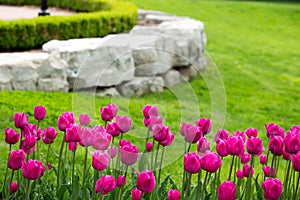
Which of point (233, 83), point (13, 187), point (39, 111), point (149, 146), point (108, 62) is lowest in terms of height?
point (233, 83)

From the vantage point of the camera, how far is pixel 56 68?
7273 millimetres

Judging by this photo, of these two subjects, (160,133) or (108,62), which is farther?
(108,62)

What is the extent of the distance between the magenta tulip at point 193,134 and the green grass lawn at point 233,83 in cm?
19

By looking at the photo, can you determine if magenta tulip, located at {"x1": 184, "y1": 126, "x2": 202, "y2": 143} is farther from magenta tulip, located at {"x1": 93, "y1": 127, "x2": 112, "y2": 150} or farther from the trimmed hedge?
the trimmed hedge

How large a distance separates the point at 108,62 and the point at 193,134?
4779 millimetres

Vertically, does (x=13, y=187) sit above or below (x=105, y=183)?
below

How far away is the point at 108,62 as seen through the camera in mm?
7281

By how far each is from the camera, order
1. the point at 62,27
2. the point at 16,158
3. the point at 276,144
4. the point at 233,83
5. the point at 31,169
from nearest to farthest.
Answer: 1. the point at 31,169
2. the point at 16,158
3. the point at 276,144
4. the point at 62,27
5. the point at 233,83

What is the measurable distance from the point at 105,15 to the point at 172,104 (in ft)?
7.59

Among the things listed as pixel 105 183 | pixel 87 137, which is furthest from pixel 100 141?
pixel 105 183

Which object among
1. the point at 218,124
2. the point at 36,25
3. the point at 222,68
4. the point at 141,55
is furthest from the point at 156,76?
the point at 218,124

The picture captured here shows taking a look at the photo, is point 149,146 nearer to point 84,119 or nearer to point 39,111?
point 84,119

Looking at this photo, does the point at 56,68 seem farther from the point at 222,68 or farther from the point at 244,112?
the point at 222,68

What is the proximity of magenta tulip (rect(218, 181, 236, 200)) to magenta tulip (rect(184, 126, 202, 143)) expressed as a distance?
1.35 ft
